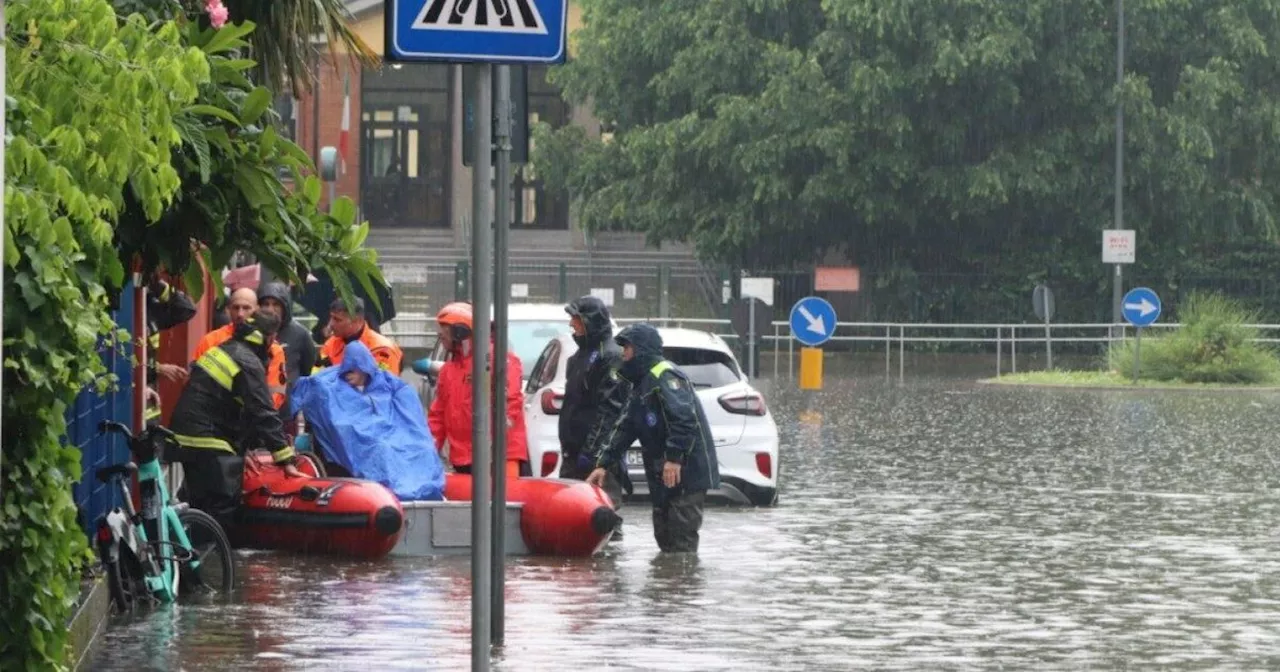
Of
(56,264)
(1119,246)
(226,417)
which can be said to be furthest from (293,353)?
(1119,246)

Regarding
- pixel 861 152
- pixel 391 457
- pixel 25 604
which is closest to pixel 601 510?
pixel 391 457

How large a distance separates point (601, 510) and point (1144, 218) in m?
39.1

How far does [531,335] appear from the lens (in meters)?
23.5

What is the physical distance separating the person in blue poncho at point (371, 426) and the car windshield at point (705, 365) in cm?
389

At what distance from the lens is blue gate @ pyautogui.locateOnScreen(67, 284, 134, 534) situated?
36.7 ft

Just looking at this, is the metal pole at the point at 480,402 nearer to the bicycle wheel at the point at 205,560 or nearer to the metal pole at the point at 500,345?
the metal pole at the point at 500,345

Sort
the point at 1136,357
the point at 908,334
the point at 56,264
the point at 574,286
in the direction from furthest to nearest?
the point at 574,286, the point at 908,334, the point at 1136,357, the point at 56,264

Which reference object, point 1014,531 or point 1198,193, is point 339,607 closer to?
point 1014,531

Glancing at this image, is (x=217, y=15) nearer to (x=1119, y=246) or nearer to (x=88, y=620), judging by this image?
(x=88, y=620)

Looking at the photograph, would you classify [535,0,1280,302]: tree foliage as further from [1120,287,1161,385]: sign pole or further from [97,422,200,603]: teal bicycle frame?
[97,422,200,603]: teal bicycle frame

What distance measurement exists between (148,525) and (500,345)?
273 cm

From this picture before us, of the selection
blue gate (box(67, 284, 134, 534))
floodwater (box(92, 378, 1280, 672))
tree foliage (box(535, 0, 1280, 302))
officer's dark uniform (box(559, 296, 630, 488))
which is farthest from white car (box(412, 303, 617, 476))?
tree foliage (box(535, 0, 1280, 302))

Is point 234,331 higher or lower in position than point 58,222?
lower

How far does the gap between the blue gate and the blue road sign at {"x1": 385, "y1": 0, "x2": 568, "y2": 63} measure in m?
2.85
